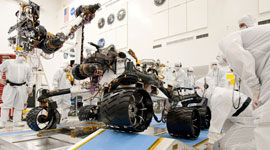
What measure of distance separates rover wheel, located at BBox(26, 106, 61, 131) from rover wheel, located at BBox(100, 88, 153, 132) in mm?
1619

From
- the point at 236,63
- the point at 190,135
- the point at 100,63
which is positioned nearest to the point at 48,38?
the point at 100,63

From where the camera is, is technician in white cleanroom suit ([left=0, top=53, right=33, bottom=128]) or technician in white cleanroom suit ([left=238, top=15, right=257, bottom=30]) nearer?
technician in white cleanroom suit ([left=238, top=15, right=257, bottom=30])

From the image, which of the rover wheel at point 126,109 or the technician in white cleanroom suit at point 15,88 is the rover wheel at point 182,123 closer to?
the rover wheel at point 126,109

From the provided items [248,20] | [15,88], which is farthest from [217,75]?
[15,88]

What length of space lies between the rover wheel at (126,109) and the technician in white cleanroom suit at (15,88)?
4.12 metres

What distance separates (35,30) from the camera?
3.30 meters

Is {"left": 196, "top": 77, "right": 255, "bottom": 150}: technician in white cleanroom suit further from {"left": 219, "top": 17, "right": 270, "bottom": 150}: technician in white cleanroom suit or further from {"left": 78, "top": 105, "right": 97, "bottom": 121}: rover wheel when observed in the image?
{"left": 78, "top": 105, "right": 97, "bottom": 121}: rover wheel

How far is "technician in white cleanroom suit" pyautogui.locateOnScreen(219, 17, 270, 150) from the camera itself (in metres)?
1.50

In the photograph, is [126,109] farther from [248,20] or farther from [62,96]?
[62,96]

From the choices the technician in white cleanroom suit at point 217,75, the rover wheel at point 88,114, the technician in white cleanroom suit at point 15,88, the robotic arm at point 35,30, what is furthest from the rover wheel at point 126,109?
the technician in white cleanroom suit at point 217,75

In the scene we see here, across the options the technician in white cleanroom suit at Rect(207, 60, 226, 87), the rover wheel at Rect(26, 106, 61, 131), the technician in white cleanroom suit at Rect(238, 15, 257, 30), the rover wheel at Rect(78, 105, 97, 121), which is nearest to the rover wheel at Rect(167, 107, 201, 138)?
the technician in white cleanroom suit at Rect(238, 15, 257, 30)

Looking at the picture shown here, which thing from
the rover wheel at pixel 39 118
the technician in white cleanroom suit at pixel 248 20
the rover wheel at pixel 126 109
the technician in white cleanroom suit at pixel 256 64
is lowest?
the rover wheel at pixel 39 118

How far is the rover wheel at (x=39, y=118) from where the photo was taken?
315cm

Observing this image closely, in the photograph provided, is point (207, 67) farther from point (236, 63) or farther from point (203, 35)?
Answer: point (236, 63)
